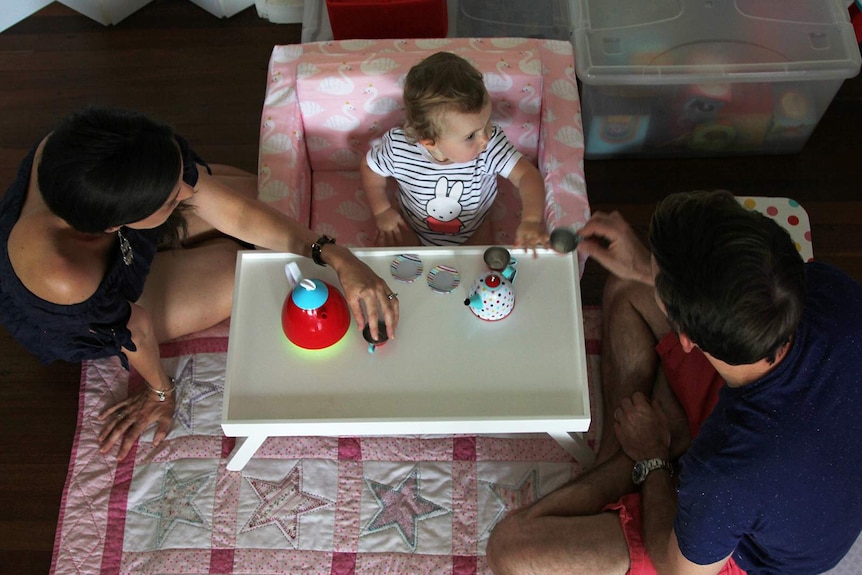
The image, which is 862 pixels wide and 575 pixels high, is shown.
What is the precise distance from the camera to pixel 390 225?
1.62 meters

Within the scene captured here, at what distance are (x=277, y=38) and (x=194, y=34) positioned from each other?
243mm

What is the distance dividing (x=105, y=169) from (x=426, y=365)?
1.86 ft

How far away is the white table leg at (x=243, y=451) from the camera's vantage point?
57.7 inches

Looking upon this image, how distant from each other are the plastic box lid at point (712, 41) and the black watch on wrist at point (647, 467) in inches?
32.8

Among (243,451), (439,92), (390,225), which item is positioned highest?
(439,92)

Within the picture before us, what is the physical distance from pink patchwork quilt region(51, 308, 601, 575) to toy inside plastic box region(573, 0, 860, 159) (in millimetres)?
683

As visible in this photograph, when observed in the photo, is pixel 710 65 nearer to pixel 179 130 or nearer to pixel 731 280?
pixel 731 280

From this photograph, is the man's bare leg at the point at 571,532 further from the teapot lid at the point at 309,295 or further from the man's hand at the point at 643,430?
the teapot lid at the point at 309,295

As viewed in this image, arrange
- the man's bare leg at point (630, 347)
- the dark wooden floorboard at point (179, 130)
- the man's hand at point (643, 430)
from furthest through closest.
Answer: the dark wooden floorboard at point (179, 130) → the man's bare leg at point (630, 347) → the man's hand at point (643, 430)

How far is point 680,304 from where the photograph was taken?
1.00 meters

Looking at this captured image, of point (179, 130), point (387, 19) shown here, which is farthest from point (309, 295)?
point (179, 130)

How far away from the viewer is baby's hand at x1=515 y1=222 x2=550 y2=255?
1403 millimetres

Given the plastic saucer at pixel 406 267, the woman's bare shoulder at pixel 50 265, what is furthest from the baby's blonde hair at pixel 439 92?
the woman's bare shoulder at pixel 50 265

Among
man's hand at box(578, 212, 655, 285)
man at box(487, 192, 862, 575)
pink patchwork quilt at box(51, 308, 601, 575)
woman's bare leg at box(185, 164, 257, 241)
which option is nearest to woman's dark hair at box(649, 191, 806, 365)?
man at box(487, 192, 862, 575)
